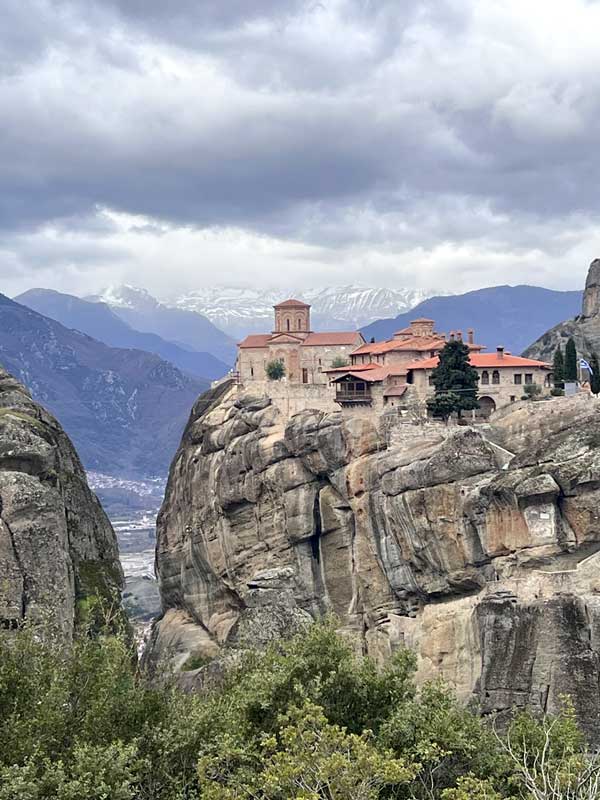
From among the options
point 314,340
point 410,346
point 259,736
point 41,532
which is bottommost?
point 259,736

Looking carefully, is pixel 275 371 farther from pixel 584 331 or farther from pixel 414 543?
pixel 414 543

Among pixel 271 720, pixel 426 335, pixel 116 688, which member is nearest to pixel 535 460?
pixel 426 335

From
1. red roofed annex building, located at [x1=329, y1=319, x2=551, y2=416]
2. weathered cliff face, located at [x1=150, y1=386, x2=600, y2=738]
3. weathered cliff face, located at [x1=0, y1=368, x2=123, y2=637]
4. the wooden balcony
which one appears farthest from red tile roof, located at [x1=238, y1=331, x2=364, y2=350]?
weathered cliff face, located at [x1=0, y1=368, x2=123, y2=637]

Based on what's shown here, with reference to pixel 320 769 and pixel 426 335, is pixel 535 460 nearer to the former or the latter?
pixel 426 335

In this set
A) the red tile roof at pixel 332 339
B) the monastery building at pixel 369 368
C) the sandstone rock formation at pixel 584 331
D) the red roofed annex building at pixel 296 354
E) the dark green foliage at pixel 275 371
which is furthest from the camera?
the red tile roof at pixel 332 339

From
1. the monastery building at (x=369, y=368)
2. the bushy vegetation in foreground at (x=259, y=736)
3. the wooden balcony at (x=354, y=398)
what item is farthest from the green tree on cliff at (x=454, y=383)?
the bushy vegetation in foreground at (x=259, y=736)

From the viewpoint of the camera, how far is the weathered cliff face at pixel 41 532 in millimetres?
48906

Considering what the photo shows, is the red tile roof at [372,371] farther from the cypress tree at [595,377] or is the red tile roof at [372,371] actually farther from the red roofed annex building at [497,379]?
the cypress tree at [595,377]

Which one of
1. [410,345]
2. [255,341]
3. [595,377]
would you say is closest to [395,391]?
[410,345]

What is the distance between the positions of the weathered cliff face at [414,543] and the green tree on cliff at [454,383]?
3194 millimetres

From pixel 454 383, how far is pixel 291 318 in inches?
1561

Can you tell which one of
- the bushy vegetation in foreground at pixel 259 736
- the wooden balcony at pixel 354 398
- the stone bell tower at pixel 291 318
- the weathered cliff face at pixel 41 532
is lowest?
the bushy vegetation in foreground at pixel 259 736

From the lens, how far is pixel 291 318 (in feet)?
428

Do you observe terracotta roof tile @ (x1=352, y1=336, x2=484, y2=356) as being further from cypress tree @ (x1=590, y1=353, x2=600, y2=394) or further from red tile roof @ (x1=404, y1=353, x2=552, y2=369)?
cypress tree @ (x1=590, y1=353, x2=600, y2=394)
